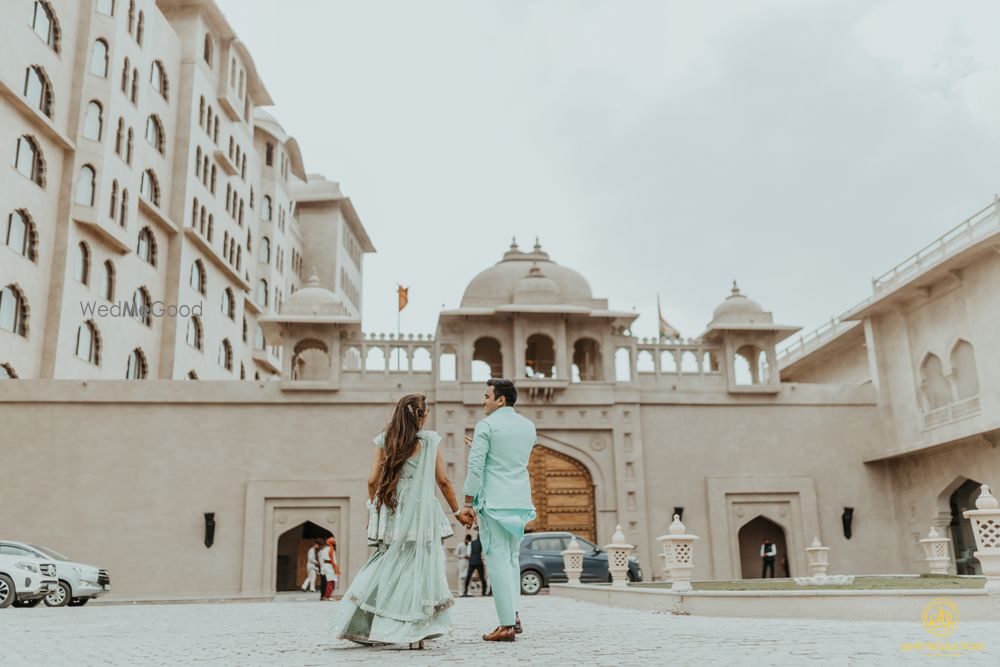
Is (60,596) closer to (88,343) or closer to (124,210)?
(88,343)

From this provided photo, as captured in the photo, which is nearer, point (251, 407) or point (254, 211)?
point (251, 407)

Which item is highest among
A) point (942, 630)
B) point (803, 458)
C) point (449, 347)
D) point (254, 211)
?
point (254, 211)

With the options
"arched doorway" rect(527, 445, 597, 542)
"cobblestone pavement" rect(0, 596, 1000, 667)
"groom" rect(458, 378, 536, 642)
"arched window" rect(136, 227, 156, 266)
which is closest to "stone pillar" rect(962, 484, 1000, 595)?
"cobblestone pavement" rect(0, 596, 1000, 667)

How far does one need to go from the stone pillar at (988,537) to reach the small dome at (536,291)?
14173 mm

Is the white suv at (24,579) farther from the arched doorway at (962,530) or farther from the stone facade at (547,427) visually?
the arched doorway at (962,530)

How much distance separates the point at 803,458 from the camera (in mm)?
22859

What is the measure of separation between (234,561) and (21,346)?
7691 mm

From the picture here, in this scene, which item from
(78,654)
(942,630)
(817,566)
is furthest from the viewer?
(817,566)

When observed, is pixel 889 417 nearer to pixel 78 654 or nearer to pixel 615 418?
pixel 615 418

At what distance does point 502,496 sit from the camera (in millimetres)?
6156

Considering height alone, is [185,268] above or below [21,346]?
above

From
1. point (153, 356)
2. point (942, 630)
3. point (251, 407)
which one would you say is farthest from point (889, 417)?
point (153, 356)

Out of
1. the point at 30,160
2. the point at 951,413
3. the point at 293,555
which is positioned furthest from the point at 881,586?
the point at 30,160

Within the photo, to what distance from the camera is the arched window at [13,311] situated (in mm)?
21578
